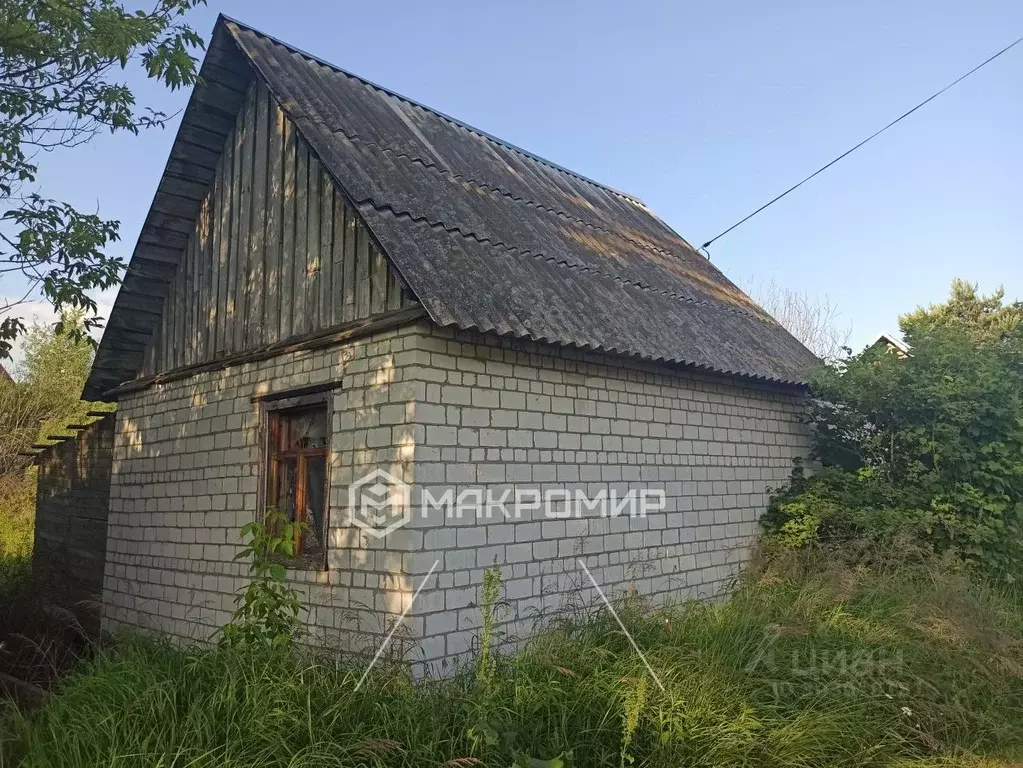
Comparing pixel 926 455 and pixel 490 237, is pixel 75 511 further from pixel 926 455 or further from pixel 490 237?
pixel 926 455

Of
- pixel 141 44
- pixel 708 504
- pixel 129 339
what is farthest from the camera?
pixel 129 339

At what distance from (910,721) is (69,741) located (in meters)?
4.97

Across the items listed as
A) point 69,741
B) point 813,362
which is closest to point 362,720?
point 69,741

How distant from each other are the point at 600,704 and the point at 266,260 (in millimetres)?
4874

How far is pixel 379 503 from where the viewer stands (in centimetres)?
546

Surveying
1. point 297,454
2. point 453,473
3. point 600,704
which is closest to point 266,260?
point 297,454

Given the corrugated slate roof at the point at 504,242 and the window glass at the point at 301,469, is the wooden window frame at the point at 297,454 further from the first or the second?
the corrugated slate roof at the point at 504,242

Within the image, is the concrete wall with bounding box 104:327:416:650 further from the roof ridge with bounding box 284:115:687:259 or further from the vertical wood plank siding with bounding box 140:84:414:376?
the roof ridge with bounding box 284:115:687:259

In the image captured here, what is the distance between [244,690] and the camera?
4.11 m

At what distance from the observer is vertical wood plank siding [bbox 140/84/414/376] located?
6.13 m

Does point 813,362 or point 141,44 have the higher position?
point 141,44

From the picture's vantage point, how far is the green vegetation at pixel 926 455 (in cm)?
830

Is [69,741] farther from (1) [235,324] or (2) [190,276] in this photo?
(2) [190,276]

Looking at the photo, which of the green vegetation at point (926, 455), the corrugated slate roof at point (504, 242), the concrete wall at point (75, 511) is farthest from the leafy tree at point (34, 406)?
the green vegetation at point (926, 455)
